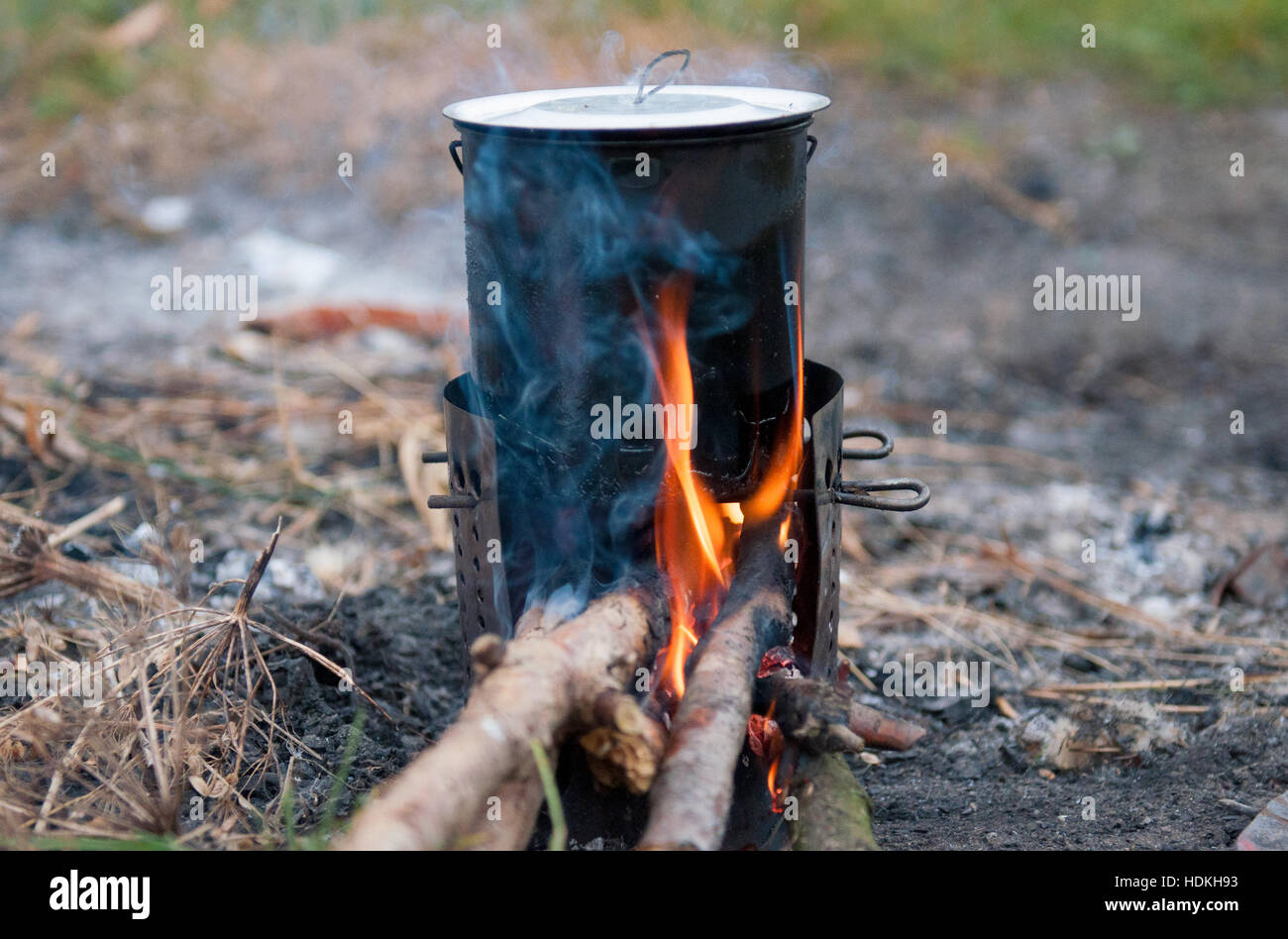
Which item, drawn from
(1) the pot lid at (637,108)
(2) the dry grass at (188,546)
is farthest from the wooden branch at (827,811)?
(1) the pot lid at (637,108)

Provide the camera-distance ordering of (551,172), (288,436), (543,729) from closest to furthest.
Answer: (543,729)
(551,172)
(288,436)

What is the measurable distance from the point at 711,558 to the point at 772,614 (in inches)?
9.2

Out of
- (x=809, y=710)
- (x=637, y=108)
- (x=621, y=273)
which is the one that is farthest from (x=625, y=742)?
(x=637, y=108)

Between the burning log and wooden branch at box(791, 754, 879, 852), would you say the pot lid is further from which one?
wooden branch at box(791, 754, 879, 852)

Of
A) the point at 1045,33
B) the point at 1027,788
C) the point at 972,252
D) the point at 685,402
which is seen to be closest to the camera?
the point at 685,402

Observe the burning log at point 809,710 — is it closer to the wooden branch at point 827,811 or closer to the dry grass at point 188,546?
the wooden branch at point 827,811

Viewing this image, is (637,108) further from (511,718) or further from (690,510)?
(511,718)

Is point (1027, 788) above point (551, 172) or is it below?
below

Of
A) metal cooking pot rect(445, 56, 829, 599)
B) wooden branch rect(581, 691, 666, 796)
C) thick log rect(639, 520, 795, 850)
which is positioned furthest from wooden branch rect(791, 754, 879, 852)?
metal cooking pot rect(445, 56, 829, 599)

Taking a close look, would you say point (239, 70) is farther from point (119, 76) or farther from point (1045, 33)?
point (1045, 33)

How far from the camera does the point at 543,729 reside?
6.63 feet

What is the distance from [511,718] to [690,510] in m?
0.80

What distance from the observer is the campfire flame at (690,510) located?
8.04 feet

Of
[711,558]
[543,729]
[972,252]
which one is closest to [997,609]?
[711,558]
